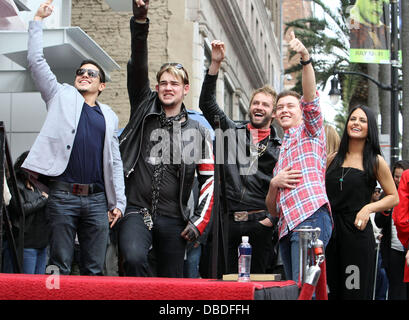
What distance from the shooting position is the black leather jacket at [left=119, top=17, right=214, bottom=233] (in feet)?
17.3

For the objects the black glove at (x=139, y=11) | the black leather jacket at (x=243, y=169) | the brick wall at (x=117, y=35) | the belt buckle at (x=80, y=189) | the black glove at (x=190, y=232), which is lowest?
the black glove at (x=190, y=232)

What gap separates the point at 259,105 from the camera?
6.09 meters

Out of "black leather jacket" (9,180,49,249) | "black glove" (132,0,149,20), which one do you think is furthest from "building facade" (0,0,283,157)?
"black glove" (132,0,149,20)

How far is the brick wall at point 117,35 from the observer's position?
16.7 m

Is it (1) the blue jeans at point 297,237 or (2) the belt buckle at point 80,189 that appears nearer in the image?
(1) the blue jeans at point 297,237

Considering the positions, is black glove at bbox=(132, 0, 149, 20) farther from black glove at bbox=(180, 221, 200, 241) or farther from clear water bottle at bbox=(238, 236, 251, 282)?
clear water bottle at bbox=(238, 236, 251, 282)

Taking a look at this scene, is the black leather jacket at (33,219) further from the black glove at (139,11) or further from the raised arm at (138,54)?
the black glove at (139,11)

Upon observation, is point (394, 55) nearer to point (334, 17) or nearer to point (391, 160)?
point (391, 160)

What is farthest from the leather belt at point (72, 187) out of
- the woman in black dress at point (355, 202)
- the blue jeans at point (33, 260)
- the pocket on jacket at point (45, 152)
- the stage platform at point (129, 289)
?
the blue jeans at point (33, 260)

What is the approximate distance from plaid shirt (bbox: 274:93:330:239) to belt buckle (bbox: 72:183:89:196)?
146cm

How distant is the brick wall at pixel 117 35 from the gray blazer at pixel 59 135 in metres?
11.0

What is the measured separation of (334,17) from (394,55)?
17.7m

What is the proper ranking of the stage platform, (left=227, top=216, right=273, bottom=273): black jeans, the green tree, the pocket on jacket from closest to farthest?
the stage platform
the pocket on jacket
(left=227, top=216, right=273, bottom=273): black jeans
the green tree
